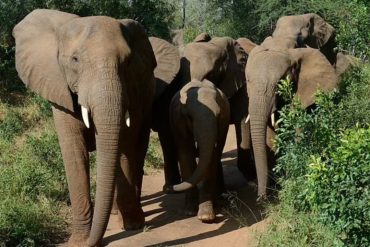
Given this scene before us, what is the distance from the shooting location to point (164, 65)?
27.3 ft

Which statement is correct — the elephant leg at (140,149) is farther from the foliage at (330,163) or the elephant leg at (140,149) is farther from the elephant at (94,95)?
the foliage at (330,163)

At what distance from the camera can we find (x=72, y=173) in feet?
20.9

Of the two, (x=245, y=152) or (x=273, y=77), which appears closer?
(x=273, y=77)

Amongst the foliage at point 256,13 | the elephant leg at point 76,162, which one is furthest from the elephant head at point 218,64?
the foliage at point 256,13

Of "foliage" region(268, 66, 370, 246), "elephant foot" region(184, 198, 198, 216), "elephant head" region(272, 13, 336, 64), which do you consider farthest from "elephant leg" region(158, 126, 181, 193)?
"elephant head" region(272, 13, 336, 64)

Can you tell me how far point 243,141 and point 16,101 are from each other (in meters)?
6.73

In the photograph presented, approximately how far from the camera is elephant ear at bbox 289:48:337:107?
7898 millimetres

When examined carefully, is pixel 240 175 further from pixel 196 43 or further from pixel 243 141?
pixel 196 43

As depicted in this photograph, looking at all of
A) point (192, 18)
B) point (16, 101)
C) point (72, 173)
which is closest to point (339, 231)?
point (72, 173)

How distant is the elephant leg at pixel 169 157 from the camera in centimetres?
855

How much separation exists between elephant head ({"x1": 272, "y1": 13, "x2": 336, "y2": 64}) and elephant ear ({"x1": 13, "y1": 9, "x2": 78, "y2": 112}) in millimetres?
3998

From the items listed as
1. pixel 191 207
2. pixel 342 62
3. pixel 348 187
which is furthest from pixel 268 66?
pixel 342 62

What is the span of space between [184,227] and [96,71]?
2515 mm

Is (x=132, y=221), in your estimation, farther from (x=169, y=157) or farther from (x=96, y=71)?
(x=96, y=71)
